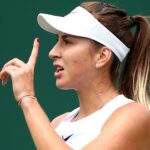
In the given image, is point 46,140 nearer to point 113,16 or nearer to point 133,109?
point 133,109

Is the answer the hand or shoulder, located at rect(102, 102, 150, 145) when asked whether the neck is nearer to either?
shoulder, located at rect(102, 102, 150, 145)

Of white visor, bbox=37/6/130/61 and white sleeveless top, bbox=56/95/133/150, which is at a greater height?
white visor, bbox=37/6/130/61

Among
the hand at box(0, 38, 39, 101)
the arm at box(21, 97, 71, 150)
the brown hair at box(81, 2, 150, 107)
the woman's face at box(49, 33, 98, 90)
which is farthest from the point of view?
the brown hair at box(81, 2, 150, 107)

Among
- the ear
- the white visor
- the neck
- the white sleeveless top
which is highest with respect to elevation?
the white visor

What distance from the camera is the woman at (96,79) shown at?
2396 millimetres

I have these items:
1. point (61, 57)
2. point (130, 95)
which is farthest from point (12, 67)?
point (130, 95)

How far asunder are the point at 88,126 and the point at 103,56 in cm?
32

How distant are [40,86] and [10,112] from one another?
9.3 inches

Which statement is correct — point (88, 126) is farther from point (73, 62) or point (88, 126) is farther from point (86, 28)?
point (86, 28)

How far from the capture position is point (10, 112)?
12.1 feet

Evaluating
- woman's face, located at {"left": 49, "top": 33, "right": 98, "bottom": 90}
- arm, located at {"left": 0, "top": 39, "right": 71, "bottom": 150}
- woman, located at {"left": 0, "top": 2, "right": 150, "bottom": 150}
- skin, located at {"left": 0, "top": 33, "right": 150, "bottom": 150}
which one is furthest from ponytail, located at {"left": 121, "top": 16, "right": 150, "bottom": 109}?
arm, located at {"left": 0, "top": 39, "right": 71, "bottom": 150}

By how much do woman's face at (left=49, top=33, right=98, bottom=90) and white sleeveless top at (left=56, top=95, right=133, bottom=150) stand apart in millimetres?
149

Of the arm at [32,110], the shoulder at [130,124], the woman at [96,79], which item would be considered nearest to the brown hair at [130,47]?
the woman at [96,79]

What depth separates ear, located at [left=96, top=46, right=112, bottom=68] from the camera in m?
2.64
